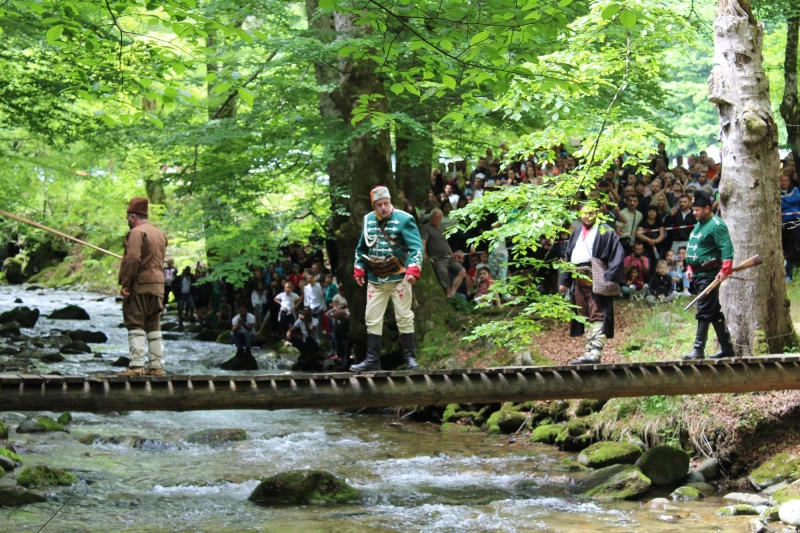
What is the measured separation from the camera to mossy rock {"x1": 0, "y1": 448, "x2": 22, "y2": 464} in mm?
9904

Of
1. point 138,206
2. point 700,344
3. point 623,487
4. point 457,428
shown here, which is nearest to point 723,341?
point 700,344

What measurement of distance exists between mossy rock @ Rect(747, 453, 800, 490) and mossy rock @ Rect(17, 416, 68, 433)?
9049mm

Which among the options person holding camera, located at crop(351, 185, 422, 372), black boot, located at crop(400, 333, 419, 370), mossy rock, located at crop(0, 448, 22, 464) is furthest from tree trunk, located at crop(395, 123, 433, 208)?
mossy rock, located at crop(0, 448, 22, 464)

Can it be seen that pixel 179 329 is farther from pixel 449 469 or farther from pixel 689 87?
pixel 689 87

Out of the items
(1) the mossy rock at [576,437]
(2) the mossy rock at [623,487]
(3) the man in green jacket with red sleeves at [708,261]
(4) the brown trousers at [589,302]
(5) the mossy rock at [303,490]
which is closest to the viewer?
(2) the mossy rock at [623,487]

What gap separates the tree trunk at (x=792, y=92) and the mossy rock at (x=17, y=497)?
13.5m

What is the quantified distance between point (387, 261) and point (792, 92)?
10600 mm

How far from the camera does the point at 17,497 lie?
27.6ft

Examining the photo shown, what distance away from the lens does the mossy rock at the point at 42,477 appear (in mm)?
9102

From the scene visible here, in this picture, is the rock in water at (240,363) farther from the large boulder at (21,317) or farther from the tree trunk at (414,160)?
the large boulder at (21,317)

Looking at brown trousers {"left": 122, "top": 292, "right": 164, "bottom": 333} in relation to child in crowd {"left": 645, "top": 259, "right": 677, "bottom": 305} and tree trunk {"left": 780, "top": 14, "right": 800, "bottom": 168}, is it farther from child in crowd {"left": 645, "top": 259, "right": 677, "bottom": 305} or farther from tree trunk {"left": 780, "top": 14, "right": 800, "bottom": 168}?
tree trunk {"left": 780, "top": 14, "right": 800, "bottom": 168}

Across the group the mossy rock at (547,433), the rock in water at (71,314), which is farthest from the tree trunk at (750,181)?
the rock in water at (71,314)

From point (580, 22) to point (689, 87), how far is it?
2705 centimetres

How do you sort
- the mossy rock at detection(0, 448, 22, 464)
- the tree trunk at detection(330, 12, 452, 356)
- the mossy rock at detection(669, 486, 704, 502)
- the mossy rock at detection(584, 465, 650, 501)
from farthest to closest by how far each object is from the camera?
the tree trunk at detection(330, 12, 452, 356)
the mossy rock at detection(0, 448, 22, 464)
the mossy rock at detection(584, 465, 650, 501)
the mossy rock at detection(669, 486, 704, 502)
